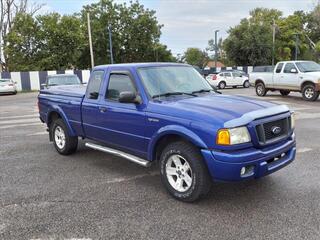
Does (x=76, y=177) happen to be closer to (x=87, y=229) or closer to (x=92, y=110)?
(x=92, y=110)

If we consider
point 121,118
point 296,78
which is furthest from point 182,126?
point 296,78

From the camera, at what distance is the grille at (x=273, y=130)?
4430 millimetres

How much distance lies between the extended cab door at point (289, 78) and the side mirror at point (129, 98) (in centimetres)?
1387

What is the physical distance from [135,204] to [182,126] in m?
1.17

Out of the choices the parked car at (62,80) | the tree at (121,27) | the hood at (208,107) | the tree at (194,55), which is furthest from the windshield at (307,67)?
the tree at (194,55)

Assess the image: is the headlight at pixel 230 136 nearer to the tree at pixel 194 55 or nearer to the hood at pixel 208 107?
the hood at pixel 208 107

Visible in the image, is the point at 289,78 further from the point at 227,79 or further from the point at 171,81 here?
the point at 171,81

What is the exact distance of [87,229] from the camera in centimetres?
402

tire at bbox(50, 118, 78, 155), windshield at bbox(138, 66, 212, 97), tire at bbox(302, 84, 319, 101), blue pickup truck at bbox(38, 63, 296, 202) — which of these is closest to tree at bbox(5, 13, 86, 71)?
tire at bbox(302, 84, 319, 101)

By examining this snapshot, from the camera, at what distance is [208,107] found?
15.3 feet

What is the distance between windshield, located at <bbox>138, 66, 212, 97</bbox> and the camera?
5.34m

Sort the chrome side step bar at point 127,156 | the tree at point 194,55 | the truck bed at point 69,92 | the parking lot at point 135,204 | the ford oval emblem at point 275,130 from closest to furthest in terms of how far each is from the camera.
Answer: the parking lot at point 135,204 < the ford oval emblem at point 275,130 < the chrome side step bar at point 127,156 < the truck bed at point 69,92 < the tree at point 194,55

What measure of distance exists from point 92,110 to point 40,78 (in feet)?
96.0

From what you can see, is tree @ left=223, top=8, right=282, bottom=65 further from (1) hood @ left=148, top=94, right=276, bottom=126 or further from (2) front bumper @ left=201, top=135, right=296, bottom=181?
(2) front bumper @ left=201, top=135, right=296, bottom=181
